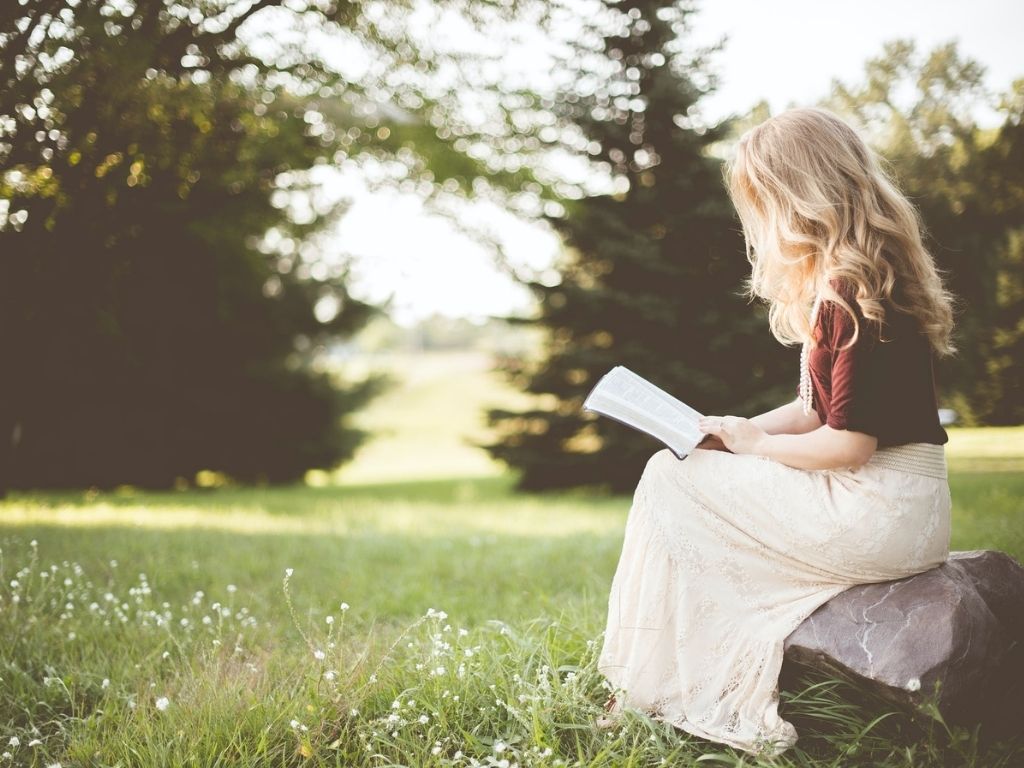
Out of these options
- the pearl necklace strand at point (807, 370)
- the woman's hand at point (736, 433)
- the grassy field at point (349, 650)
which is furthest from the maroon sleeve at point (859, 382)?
the grassy field at point (349, 650)

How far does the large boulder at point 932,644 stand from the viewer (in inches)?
83.6

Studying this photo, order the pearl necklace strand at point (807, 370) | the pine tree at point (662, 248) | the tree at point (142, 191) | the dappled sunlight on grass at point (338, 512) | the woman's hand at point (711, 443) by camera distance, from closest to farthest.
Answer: the pearl necklace strand at point (807, 370), the woman's hand at point (711, 443), the tree at point (142, 191), the dappled sunlight on grass at point (338, 512), the pine tree at point (662, 248)

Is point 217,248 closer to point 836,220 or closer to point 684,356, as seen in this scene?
point 684,356

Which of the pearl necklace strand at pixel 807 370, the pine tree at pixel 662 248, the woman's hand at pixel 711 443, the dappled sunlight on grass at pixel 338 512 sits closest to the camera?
the pearl necklace strand at pixel 807 370

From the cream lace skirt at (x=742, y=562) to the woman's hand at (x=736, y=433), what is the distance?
0.15 ft

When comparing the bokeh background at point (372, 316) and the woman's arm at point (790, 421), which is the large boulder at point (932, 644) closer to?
the bokeh background at point (372, 316)

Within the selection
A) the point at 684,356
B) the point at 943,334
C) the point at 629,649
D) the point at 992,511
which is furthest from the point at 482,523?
the point at 943,334

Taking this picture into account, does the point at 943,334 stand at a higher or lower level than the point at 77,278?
→ lower

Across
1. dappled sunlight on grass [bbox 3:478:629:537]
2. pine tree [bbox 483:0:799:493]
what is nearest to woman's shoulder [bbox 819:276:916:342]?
dappled sunlight on grass [bbox 3:478:629:537]

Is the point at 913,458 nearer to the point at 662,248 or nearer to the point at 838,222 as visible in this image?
the point at 838,222

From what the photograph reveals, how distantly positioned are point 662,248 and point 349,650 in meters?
6.73

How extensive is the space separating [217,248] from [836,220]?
20.7 feet

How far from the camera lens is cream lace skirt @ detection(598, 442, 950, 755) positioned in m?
2.30

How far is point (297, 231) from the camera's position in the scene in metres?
9.23
